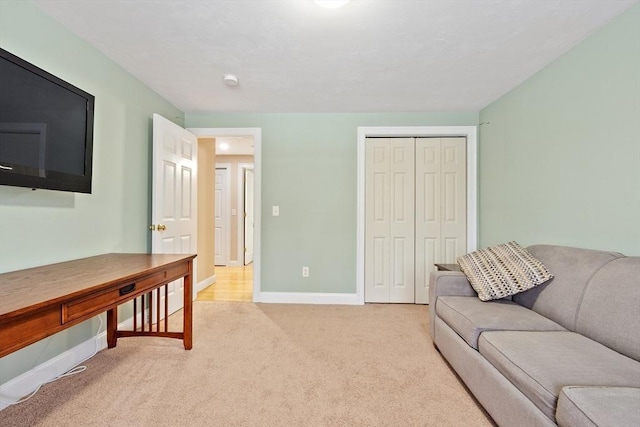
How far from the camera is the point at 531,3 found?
150 centimetres

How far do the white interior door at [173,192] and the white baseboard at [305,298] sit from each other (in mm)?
934

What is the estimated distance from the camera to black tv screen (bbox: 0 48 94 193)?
1318mm

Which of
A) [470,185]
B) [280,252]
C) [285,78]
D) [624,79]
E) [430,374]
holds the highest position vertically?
[285,78]

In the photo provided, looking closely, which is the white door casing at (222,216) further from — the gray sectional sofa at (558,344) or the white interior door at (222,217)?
the gray sectional sofa at (558,344)

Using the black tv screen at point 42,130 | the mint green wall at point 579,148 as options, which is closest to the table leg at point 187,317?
the black tv screen at point 42,130

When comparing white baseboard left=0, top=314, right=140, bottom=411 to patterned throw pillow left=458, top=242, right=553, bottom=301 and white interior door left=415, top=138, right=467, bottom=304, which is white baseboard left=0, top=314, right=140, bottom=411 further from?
white interior door left=415, top=138, right=467, bottom=304

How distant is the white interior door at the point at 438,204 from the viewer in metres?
3.18

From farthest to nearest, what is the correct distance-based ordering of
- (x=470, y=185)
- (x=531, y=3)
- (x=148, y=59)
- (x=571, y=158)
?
(x=470, y=185) < (x=148, y=59) < (x=571, y=158) < (x=531, y=3)

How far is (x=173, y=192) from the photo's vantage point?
272 cm

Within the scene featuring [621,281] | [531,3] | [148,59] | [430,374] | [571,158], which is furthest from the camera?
[148,59]

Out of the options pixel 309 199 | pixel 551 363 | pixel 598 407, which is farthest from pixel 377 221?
pixel 598 407

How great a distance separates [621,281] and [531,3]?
5.01 ft

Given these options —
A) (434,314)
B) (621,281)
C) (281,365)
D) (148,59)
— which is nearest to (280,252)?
(281,365)

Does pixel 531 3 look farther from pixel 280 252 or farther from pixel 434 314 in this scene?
pixel 280 252
